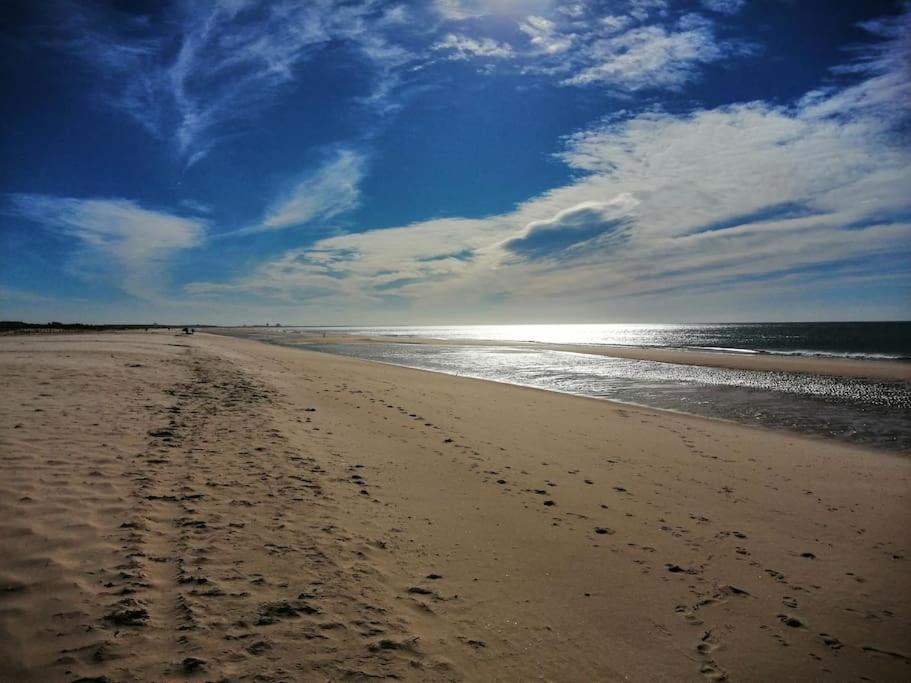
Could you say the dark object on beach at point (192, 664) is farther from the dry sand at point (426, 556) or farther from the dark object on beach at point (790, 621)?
the dark object on beach at point (790, 621)

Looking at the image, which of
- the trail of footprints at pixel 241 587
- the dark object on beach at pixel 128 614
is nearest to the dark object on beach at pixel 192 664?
the trail of footprints at pixel 241 587

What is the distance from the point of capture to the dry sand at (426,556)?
3580 mm

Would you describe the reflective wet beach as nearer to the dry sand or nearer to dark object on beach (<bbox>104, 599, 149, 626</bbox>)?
the dry sand

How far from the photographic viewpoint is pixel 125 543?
4699mm

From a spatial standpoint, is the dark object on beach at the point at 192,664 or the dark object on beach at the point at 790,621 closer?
the dark object on beach at the point at 192,664

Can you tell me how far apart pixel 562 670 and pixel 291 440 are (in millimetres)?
7292

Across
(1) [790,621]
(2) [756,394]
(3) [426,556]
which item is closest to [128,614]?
(3) [426,556]

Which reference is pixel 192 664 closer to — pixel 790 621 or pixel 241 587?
pixel 241 587

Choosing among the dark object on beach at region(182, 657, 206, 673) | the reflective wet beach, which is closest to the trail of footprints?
the dark object on beach at region(182, 657, 206, 673)

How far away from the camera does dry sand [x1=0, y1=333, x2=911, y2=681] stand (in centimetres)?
358

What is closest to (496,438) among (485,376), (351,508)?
(351,508)

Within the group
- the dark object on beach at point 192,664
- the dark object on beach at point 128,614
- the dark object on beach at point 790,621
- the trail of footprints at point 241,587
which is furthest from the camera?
the dark object on beach at point 790,621

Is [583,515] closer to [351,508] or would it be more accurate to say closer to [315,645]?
[351,508]

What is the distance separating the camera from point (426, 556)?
5.24m
